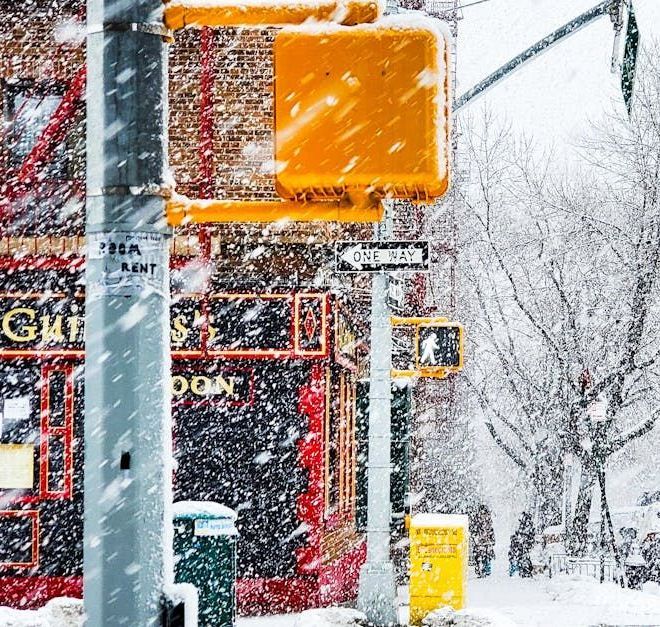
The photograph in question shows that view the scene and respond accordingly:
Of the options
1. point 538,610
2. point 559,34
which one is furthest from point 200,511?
point 538,610

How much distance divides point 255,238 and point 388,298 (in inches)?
99.6

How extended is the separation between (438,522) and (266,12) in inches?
441

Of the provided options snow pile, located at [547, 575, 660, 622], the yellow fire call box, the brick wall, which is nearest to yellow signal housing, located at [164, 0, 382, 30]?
the yellow fire call box

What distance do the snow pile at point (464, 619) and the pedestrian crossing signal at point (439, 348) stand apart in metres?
2.79

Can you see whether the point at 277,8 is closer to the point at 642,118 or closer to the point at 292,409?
the point at 292,409

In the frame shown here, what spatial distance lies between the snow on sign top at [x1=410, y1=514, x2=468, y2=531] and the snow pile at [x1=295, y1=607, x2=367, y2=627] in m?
1.41

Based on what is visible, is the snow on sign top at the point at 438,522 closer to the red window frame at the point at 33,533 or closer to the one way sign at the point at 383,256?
the one way sign at the point at 383,256

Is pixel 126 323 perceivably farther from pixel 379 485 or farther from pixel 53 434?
pixel 53 434

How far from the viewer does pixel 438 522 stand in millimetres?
14172

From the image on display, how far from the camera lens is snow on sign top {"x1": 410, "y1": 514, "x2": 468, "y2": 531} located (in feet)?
46.0

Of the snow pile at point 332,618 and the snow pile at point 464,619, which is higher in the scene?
the snow pile at point 332,618

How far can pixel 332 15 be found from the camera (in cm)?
352

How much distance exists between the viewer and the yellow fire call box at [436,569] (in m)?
13.8

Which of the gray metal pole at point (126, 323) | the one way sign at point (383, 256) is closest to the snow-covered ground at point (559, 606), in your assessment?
the one way sign at point (383, 256)
